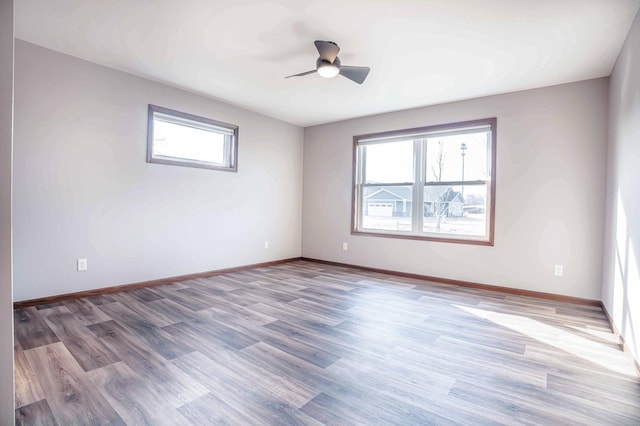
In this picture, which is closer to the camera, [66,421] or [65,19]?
[66,421]

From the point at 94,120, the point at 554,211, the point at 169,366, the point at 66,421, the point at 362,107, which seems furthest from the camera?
the point at 362,107

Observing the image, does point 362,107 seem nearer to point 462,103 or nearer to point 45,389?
point 462,103

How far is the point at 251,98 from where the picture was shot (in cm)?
439

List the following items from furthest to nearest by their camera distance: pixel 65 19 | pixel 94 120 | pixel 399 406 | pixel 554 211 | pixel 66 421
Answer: pixel 554 211 < pixel 94 120 < pixel 65 19 < pixel 399 406 < pixel 66 421

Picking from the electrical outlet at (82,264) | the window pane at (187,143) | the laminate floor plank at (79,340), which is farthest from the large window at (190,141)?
the laminate floor plank at (79,340)

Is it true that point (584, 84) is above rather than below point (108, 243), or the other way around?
above

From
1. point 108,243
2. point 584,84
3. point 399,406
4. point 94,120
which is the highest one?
point 584,84

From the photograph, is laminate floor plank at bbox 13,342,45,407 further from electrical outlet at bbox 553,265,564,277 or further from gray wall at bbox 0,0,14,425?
electrical outlet at bbox 553,265,564,277

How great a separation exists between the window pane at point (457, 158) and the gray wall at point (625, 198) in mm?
1311

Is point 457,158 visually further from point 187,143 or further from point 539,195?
point 187,143

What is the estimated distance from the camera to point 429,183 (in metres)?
4.61

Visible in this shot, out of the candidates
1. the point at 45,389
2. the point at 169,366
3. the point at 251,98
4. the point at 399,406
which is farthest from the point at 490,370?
the point at 251,98

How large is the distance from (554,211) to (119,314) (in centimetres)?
486

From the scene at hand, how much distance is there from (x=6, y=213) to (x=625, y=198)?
4061 millimetres
